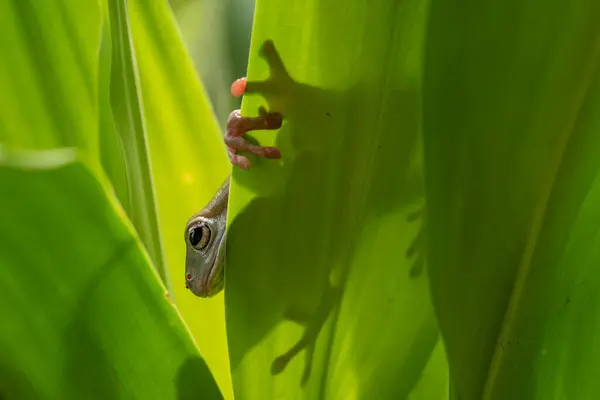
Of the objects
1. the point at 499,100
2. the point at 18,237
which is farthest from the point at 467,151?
the point at 18,237

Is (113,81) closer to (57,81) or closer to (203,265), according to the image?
(57,81)

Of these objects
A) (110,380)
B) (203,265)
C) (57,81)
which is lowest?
(203,265)

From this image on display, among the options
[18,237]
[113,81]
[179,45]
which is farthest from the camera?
[179,45]

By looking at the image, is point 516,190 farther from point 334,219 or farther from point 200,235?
point 200,235

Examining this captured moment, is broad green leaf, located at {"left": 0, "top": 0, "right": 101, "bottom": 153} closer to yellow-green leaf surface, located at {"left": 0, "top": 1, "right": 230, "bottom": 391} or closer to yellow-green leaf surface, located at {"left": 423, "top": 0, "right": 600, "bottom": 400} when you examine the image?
yellow-green leaf surface, located at {"left": 0, "top": 1, "right": 230, "bottom": 391}

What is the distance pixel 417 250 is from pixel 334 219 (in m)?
0.04

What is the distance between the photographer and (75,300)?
256 millimetres

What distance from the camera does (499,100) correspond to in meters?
0.24

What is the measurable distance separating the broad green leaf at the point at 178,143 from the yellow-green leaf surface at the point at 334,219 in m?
0.18

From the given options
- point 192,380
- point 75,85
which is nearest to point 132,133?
point 75,85

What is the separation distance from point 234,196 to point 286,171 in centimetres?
3

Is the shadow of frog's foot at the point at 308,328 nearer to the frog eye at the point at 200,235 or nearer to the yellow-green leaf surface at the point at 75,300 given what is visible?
the yellow-green leaf surface at the point at 75,300

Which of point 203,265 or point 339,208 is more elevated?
point 339,208

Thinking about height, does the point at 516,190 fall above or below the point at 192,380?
above
